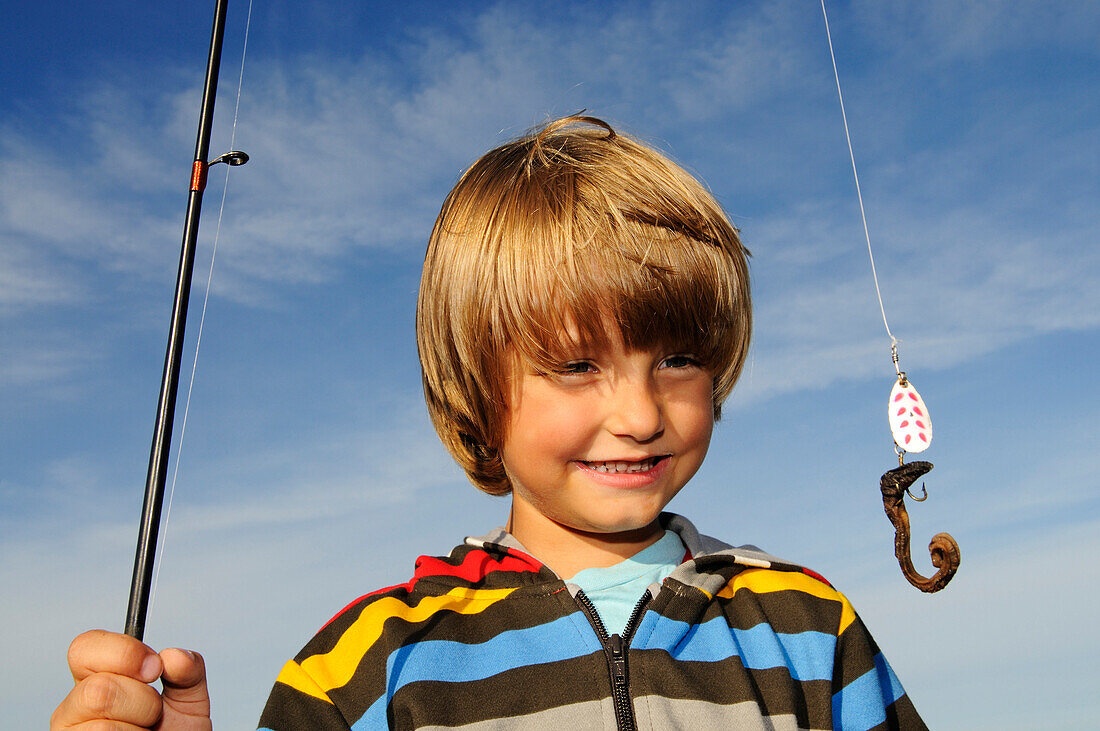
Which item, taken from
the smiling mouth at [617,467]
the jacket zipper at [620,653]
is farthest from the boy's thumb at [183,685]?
the smiling mouth at [617,467]

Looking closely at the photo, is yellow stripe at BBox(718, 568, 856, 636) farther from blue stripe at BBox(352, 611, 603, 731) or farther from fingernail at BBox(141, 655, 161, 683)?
fingernail at BBox(141, 655, 161, 683)

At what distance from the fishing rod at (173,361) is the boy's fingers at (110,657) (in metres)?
0.08

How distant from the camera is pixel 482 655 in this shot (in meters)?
1.99

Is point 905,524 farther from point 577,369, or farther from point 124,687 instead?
point 124,687

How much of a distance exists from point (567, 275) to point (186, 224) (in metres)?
0.89

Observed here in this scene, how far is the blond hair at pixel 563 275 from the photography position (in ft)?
6.69

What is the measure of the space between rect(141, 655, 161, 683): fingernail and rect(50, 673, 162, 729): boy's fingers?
2 cm

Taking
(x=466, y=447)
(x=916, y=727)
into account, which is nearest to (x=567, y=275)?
(x=466, y=447)

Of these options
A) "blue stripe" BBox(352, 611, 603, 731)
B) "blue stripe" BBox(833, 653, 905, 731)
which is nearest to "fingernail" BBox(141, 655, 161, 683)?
"blue stripe" BBox(352, 611, 603, 731)

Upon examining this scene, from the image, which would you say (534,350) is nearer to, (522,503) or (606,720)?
(522,503)

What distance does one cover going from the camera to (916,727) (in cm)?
209

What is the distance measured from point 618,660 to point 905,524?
807 millimetres

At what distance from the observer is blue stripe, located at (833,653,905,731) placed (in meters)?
2.03

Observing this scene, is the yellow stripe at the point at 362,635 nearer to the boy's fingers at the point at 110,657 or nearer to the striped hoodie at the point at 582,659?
the striped hoodie at the point at 582,659
